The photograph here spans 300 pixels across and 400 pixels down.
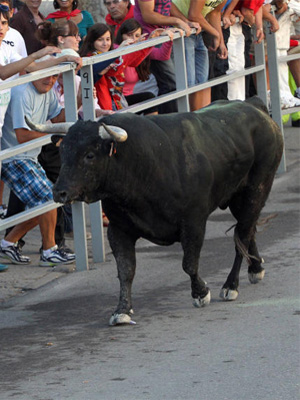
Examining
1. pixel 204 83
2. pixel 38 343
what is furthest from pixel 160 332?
pixel 204 83

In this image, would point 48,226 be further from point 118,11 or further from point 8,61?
point 118,11

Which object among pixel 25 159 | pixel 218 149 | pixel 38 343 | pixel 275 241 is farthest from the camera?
pixel 275 241

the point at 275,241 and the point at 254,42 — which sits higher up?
the point at 254,42

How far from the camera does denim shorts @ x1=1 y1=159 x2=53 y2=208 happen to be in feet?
26.0

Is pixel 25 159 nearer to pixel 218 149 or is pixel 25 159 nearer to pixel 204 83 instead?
pixel 218 149

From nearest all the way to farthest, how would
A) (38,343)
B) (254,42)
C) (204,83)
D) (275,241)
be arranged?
1. (38,343)
2. (275,241)
3. (204,83)
4. (254,42)

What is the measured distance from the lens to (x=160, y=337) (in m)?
6.19

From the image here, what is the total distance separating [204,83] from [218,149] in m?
3.16

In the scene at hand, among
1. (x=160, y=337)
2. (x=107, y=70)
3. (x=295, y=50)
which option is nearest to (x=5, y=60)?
(x=107, y=70)

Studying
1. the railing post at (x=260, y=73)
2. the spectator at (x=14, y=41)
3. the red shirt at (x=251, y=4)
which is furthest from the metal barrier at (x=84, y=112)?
the railing post at (x=260, y=73)

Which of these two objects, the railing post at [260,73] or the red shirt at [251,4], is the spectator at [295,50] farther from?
the red shirt at [251,4]

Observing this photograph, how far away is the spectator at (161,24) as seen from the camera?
9.45 meters

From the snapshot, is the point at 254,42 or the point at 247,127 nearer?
the point at 247,127

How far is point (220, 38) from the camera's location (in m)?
10.1
